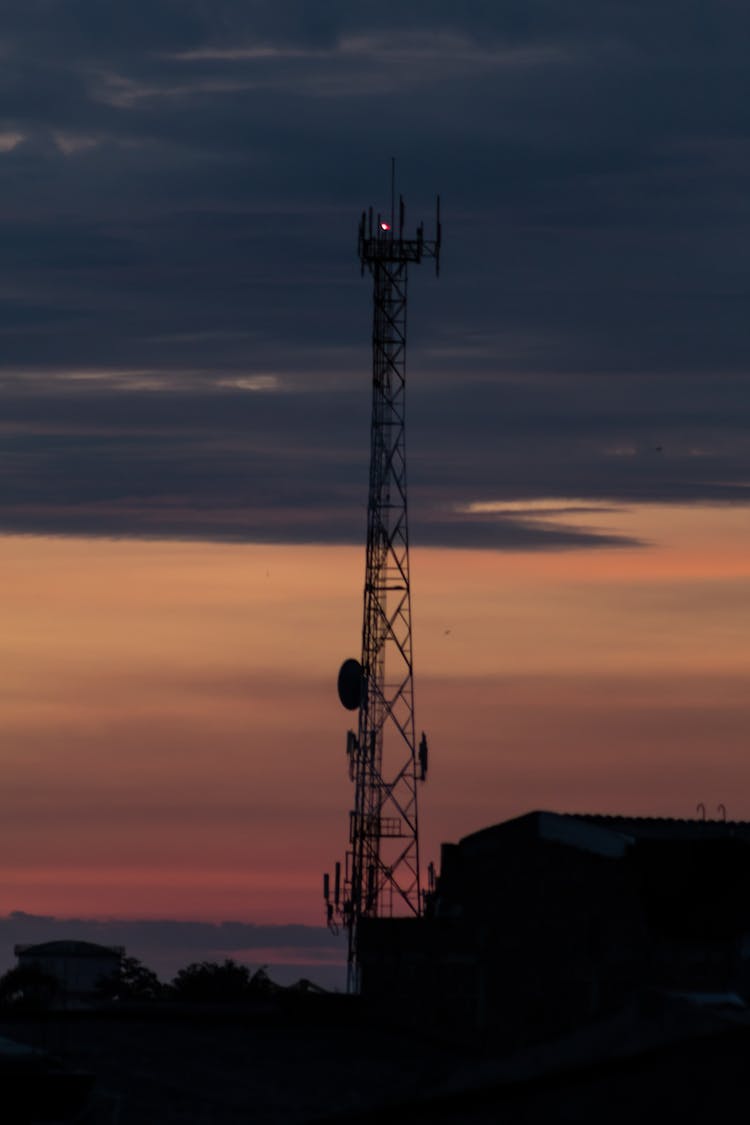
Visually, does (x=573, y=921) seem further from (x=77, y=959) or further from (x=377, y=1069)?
(x=77, y=959)

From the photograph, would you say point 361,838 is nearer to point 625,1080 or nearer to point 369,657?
point 369,657

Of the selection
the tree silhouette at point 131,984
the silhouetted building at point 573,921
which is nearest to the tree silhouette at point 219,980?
the tree silhouette at point 131,984

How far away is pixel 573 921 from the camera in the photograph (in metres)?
48.6

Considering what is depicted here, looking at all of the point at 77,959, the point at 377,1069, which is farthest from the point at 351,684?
the point at 77,959

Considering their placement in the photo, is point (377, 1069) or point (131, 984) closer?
point (377, 1069)

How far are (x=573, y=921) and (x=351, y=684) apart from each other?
26873 mm

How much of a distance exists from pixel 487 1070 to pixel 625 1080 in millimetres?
1377

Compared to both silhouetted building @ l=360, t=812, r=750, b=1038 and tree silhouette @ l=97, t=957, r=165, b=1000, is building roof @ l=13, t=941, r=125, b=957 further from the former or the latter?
silhouetted building @ l=360, t=812, r=750, b=1038

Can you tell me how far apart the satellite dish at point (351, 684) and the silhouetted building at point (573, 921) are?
59.5 feet

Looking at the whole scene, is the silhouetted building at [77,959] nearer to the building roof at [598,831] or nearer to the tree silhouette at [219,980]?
the tree silhouette at [219,980]

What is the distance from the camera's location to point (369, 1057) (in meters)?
44.5

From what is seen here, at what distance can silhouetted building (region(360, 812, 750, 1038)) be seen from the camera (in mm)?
46062

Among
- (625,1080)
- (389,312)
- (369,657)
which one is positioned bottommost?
(625,1080)

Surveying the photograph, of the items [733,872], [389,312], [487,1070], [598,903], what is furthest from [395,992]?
[487,1070]
